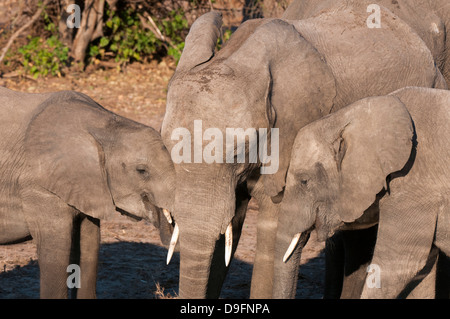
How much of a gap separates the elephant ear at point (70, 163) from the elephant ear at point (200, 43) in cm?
59

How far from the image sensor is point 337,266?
5.36m

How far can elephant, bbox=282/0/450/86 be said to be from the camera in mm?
5527

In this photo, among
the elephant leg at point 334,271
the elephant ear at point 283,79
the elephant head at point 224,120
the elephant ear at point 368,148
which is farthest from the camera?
the elephant leg at point 334,271

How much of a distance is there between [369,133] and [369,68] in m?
0.70

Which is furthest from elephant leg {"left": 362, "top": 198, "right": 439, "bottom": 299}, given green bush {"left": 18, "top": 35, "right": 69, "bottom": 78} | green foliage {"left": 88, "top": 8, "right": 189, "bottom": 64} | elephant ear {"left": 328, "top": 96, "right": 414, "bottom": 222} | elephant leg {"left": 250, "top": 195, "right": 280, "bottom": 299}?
green bush {"left": 18, "top": 35, "right": 69, "bottom": 78}

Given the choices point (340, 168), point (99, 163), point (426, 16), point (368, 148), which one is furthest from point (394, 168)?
point (426, 16)

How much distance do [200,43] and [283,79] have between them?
0.44 meters

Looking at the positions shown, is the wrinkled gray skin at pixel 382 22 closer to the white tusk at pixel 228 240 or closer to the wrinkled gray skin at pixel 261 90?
the wrinkled gray skin at pixel 261 90

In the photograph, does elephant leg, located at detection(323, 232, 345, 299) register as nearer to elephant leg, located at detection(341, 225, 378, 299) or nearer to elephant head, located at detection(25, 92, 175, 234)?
elephant leg, located at detection(341, 225, 378, 299)

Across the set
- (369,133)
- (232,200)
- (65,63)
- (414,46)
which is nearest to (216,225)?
(232,200)

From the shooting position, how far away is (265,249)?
15.6ft

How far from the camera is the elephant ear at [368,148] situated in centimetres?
404

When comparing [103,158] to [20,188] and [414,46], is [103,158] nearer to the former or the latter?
[20,188]

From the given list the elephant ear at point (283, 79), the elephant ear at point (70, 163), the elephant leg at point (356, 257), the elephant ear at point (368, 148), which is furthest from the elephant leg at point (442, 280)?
the elephant ear at point (70, 163)
